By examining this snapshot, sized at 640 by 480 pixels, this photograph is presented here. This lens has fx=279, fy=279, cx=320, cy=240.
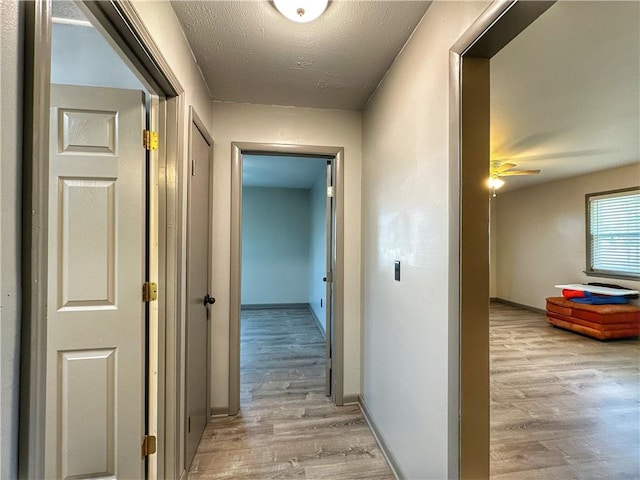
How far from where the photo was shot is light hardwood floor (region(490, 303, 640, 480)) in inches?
68.0

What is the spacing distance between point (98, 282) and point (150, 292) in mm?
228

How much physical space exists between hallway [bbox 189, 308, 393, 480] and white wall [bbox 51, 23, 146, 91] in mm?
2189

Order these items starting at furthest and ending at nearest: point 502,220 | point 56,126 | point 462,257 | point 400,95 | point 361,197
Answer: point 502,220, point 361,197, point 400,95, point 56,126, point 462,257

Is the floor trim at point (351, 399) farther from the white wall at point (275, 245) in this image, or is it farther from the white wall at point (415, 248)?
the white wall at point (275, 245)

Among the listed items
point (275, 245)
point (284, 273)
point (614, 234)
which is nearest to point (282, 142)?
point (275, 245)

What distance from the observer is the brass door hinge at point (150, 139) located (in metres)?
1.36

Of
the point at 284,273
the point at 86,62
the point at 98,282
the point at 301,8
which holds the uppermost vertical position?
the point at 301,8

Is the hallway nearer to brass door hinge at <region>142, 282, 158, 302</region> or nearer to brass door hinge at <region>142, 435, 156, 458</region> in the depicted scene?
brass door hinge at <region>142, 435, 156, 458</region>

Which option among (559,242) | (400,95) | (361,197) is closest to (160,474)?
(361,197)

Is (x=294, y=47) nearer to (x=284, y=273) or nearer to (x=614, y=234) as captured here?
(x=284, y=273)

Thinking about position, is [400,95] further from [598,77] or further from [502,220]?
[502,220]

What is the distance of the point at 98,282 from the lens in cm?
132

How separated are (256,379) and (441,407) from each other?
201cm

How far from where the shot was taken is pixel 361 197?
2.33 meters
